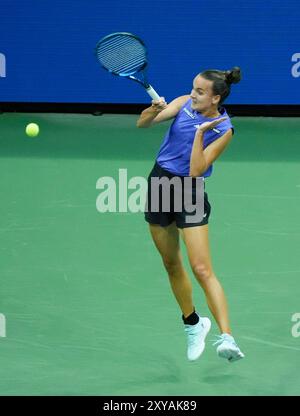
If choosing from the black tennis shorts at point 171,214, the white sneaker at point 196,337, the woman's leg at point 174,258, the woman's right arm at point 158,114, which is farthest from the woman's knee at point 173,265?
the woman's right arm at point 158,114

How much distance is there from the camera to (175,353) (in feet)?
21.8

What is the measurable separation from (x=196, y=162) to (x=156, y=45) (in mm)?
6214

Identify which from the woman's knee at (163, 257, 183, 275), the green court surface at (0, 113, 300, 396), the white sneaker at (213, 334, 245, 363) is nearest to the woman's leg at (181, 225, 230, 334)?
the white sneaker at (213, 334, 245, 363)

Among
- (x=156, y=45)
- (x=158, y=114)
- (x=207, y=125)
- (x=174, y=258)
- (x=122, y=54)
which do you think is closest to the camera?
(x=207, y=125)

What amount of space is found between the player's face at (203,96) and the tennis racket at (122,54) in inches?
22.6

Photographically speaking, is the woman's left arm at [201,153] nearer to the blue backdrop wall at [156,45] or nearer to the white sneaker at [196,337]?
the white sneaker at [196,337]

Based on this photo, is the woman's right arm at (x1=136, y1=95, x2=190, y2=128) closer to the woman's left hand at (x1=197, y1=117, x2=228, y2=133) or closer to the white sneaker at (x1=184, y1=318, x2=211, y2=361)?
the woman's left hand at (x1=197, y1=117, x2=228, y2=133)

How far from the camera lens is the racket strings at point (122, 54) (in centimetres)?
649

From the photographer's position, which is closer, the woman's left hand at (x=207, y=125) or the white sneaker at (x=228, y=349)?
the white sneaker at (x=228, y=349)

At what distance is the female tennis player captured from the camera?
599cm

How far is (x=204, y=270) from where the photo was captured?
20.0 ft

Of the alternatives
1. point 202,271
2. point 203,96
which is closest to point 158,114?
point 203,96

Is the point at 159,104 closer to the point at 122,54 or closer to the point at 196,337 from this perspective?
the point at 122,54

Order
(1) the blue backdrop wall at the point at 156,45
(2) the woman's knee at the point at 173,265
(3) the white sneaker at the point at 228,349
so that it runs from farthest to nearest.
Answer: (1) the blue backdrop wall at the point at 156,45 < (2) the woman's knee at the point at 173,265 < (3) the white sneaker at the point at 228,349
